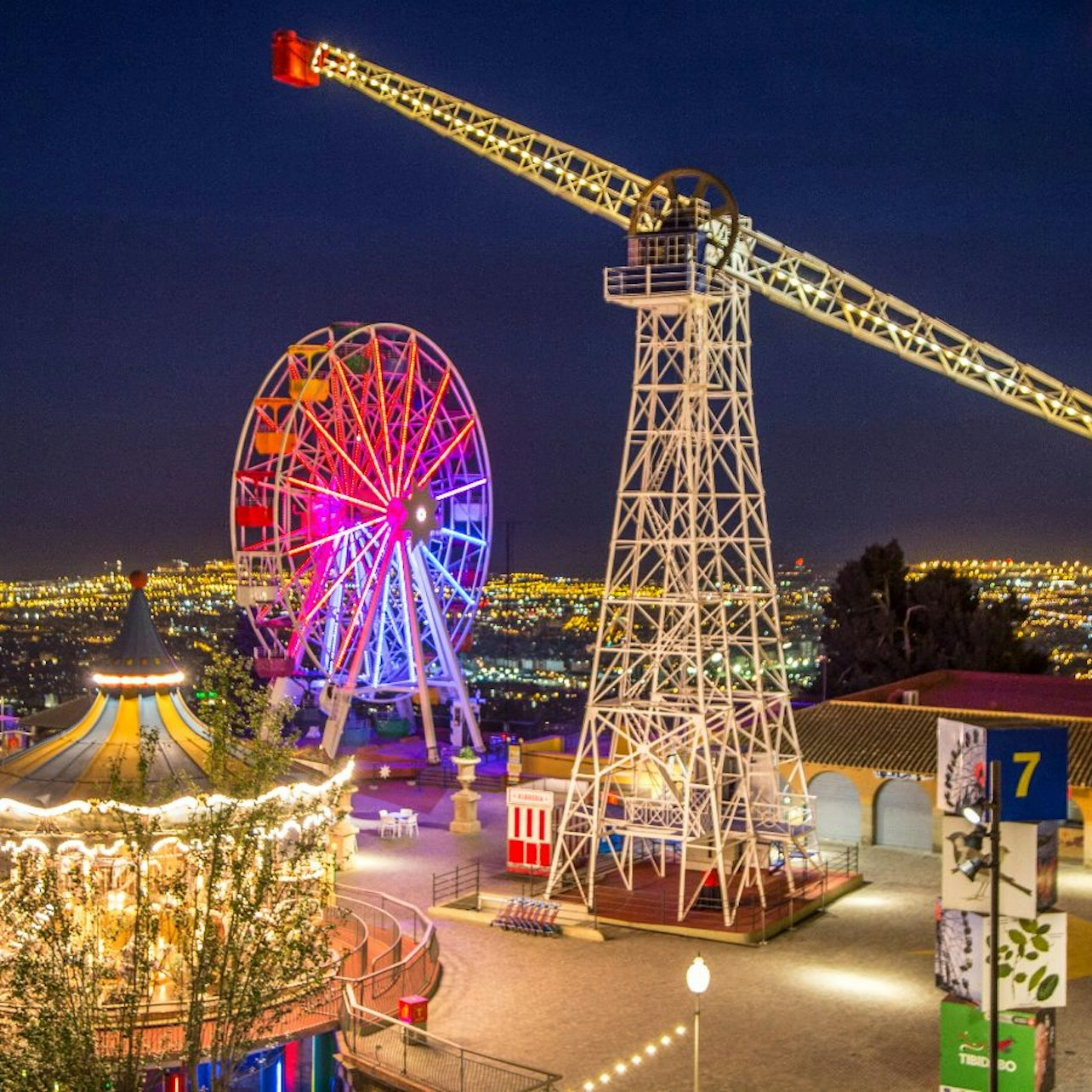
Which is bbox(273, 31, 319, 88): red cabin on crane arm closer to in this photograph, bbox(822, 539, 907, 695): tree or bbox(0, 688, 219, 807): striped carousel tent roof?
bbox(0, 688, 219, 807): striped carousel tent roof

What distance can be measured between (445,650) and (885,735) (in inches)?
769

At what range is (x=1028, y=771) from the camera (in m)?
19.9

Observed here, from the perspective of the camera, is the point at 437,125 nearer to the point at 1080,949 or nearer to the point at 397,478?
the point at 397,478

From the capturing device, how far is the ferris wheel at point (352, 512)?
2029 inches

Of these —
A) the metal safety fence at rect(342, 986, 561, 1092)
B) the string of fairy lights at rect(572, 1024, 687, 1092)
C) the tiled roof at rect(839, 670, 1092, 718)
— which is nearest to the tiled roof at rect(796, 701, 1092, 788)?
the tiled roof at rect(839, 670, 1092, 718)

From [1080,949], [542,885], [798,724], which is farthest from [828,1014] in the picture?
[798,724]

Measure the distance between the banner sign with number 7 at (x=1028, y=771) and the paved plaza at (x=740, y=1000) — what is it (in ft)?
15.5

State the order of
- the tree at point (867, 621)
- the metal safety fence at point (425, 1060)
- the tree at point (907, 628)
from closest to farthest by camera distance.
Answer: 1. the metal safety fence at point (425, 1060)
2. the tree at point (907, 628)
3. the tree at point (867, 621)

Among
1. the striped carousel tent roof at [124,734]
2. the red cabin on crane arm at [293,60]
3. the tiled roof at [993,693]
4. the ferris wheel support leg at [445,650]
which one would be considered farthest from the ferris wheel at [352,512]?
the striped carousel tent roof at [124,734]

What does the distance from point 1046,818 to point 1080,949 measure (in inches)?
406

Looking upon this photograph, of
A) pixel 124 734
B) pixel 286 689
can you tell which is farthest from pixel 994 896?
pixel 286 689

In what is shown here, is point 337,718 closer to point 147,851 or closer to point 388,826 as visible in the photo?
point 388,826

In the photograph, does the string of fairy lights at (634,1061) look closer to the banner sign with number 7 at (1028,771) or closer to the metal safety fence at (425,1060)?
the metal safety fence at (425,1060)

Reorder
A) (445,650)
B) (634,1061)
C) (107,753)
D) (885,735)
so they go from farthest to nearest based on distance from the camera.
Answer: (445,650) < (885,735) < (107,753) < (634,1061)
